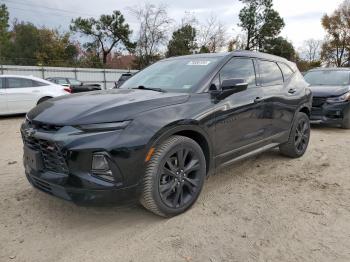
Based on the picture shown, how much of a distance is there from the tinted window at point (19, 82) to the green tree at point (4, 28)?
28.6 metres

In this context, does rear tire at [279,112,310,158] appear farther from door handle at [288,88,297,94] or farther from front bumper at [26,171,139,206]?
front bumper at [26,171,139,206]

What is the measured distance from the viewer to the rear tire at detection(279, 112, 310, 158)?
16.4ft

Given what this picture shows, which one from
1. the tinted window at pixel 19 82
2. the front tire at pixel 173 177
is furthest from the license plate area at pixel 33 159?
the tinted window at pixel 19 82

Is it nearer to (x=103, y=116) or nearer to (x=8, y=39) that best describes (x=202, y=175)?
(x=103, y=116)

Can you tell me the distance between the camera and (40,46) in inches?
1449

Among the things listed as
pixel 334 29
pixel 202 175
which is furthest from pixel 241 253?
pixel 334 29

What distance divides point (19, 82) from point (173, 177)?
8.94 meters

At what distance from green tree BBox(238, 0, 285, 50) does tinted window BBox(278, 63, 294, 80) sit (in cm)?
3873

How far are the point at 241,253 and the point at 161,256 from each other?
0.66 m

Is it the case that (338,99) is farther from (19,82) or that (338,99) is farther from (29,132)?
(19,82)

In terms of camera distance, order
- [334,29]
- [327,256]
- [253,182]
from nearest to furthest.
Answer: [327,256]
[253,182]
[334,29]

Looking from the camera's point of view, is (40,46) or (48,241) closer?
(48,241)

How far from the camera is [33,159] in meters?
2.88

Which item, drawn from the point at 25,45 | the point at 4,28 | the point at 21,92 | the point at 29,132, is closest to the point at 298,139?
the point at 29,132
